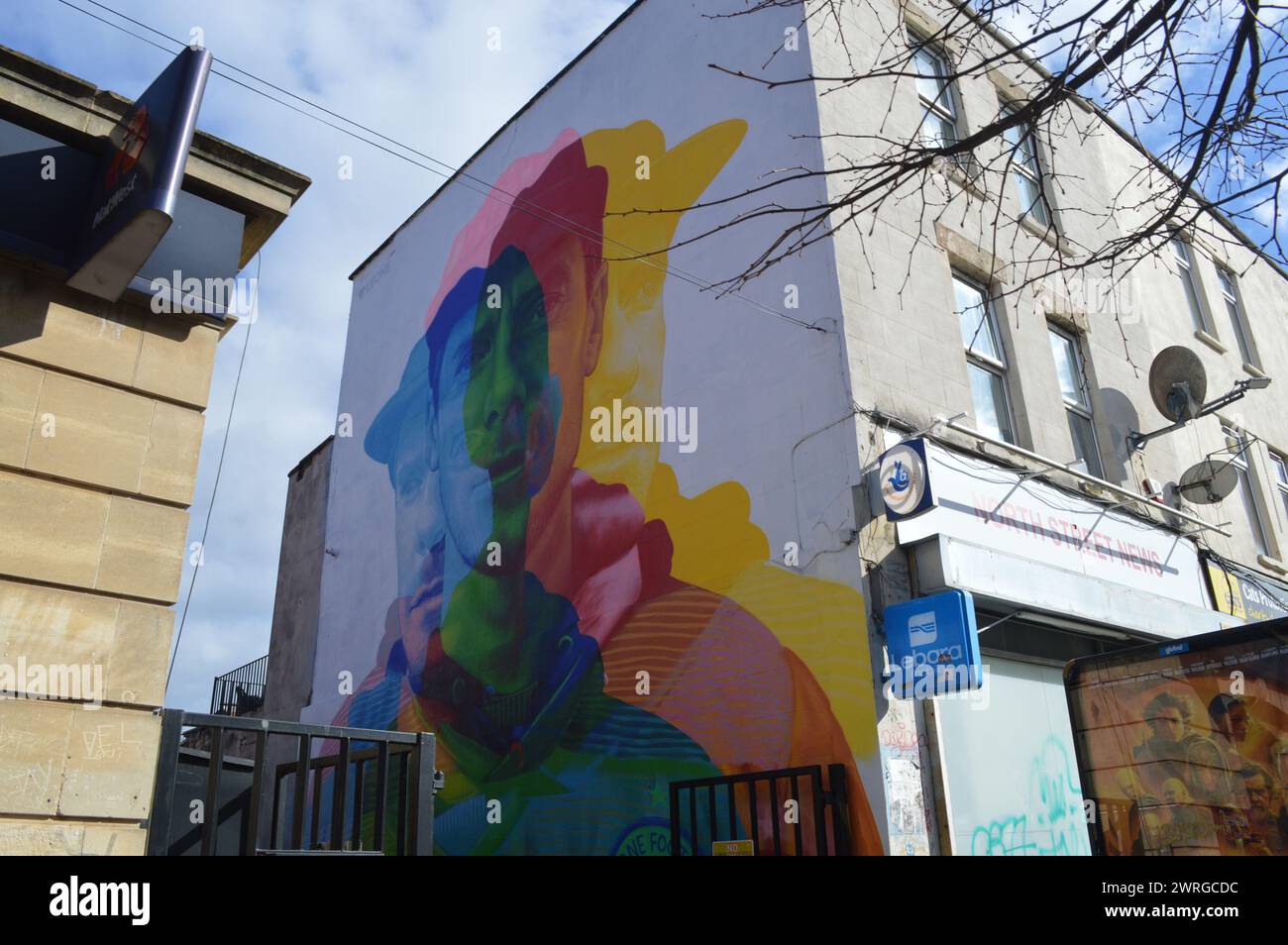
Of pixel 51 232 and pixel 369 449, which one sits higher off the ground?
pixel 369 449

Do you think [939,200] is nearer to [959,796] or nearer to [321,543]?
[959,796]

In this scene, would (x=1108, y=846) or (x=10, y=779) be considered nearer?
(x=10, y=779)

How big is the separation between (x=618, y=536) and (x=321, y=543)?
366 inches

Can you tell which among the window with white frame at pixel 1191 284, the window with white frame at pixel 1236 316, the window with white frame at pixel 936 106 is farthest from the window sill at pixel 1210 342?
the window with white frame at pixel 936 106

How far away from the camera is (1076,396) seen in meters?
13.6

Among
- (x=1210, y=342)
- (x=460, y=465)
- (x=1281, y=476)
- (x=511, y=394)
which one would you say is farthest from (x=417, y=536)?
(x=1281, y=476)

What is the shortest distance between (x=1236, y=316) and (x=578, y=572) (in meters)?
14.8

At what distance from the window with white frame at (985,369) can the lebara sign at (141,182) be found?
8.87 meters

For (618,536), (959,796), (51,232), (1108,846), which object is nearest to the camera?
(51,232)

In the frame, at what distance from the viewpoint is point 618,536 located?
12.1m

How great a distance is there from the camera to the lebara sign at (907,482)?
892 cm

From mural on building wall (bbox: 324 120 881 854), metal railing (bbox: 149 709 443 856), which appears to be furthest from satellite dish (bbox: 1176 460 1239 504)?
metal railing (bbox: 149 709 443 856)

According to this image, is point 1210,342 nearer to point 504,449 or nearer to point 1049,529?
point 1049,529

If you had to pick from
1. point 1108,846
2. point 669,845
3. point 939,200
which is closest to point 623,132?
point 939,200
